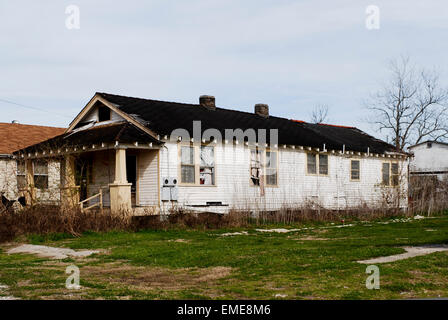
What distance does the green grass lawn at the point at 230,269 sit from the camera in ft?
23.9

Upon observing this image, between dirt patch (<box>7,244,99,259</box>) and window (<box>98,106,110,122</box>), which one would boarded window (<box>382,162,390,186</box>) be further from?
dirt patch (<box>7,244,99,259</box>)

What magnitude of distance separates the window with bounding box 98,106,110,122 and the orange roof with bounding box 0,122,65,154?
247 inches

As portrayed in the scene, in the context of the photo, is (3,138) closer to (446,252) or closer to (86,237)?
(86,237)

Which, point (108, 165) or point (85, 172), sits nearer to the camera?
point (108, 165)

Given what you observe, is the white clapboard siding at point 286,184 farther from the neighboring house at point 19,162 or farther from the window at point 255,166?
the neighboring house at point 19,162

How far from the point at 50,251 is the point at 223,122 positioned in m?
12.4

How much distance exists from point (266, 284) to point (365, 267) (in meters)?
2.01

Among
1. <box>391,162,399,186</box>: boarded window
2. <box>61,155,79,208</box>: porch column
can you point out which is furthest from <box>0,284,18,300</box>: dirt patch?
<box>391,162,399,186</box>: boarded window

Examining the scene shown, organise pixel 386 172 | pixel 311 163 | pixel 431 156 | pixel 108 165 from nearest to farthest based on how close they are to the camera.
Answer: pixel 108 165, pixel 311 163, pixel 386 172, pixel 431 156

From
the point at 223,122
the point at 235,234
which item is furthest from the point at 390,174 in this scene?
the point at 235,234

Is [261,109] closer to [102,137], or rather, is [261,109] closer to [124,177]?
[102,137]

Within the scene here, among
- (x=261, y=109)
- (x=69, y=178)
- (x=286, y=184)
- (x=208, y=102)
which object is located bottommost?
(x=286, y=184)

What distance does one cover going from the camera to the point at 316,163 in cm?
2575

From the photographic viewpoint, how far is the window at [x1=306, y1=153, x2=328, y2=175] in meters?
25.4
